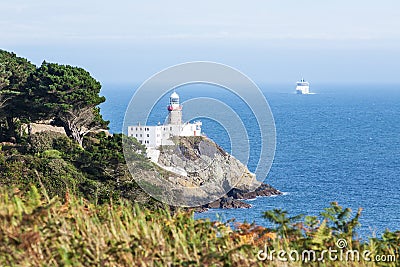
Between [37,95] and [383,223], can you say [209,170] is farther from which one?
[37,95]

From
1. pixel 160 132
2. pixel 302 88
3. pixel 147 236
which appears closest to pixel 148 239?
pixel 147 236

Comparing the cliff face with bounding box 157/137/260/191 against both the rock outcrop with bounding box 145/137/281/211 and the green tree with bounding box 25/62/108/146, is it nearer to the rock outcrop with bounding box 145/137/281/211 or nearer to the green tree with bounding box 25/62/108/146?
the rock outcrop with bounding box 145/137/281/211

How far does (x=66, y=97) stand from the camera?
25.1 m

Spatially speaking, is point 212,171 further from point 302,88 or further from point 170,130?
point 302,88

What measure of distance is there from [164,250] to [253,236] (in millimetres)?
721

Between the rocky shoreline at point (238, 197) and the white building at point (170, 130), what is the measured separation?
14.4 ft

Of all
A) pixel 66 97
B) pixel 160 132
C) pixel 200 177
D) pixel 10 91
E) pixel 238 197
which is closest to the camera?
pixel 10 91

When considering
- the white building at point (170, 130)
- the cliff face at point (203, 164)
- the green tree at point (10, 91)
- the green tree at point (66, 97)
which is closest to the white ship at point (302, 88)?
the cliff face at point (203, 164)

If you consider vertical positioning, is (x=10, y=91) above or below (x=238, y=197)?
above

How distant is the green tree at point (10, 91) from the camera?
2461 centimetres

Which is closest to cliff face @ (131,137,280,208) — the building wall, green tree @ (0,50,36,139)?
the building wall

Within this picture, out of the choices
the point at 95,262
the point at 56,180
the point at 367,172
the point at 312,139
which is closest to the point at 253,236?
the point at 95,262

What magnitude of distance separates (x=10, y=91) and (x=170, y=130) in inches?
549

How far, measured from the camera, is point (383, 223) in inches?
1455
